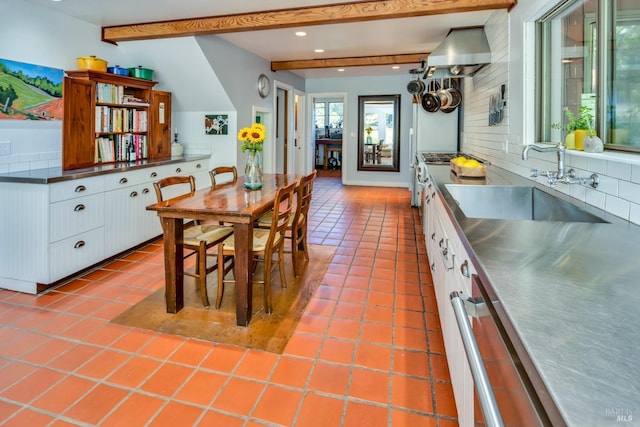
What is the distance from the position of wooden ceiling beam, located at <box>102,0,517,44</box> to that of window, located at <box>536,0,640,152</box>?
89 cm

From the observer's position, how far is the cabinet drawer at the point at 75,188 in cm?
299

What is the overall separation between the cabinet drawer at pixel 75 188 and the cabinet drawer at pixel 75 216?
0.04 m

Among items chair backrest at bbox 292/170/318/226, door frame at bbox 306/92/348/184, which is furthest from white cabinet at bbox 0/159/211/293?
door frame at bbox 306/92/348/184

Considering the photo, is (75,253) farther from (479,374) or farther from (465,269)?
(479,374)

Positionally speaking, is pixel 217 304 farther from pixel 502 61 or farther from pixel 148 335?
pixel 502 61

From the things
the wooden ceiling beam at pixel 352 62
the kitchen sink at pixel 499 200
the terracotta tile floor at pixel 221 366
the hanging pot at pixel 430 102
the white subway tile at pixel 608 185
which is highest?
the wooden ceiling beam at pixel 352 62

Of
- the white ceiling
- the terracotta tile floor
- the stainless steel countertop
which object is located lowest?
the terracotta tile floor

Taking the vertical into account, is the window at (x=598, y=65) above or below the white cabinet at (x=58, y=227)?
above

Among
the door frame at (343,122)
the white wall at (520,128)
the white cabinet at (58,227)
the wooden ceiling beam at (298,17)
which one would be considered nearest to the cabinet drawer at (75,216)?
the white cabinet at (58,227)

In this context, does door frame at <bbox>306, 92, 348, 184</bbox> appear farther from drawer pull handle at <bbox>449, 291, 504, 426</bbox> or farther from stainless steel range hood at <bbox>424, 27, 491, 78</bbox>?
drawer pull handle at <bbox>449, 291, 504, 426</bbox>

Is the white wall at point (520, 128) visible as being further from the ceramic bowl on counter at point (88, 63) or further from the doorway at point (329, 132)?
the doorway at point (329, 132)

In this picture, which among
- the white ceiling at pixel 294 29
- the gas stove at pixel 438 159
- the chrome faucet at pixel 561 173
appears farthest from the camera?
the gas stove at pixel 438 159

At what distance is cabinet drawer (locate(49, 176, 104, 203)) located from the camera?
2.99 m

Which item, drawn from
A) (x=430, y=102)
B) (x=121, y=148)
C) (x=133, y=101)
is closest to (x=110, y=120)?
(x=121, y=148)
